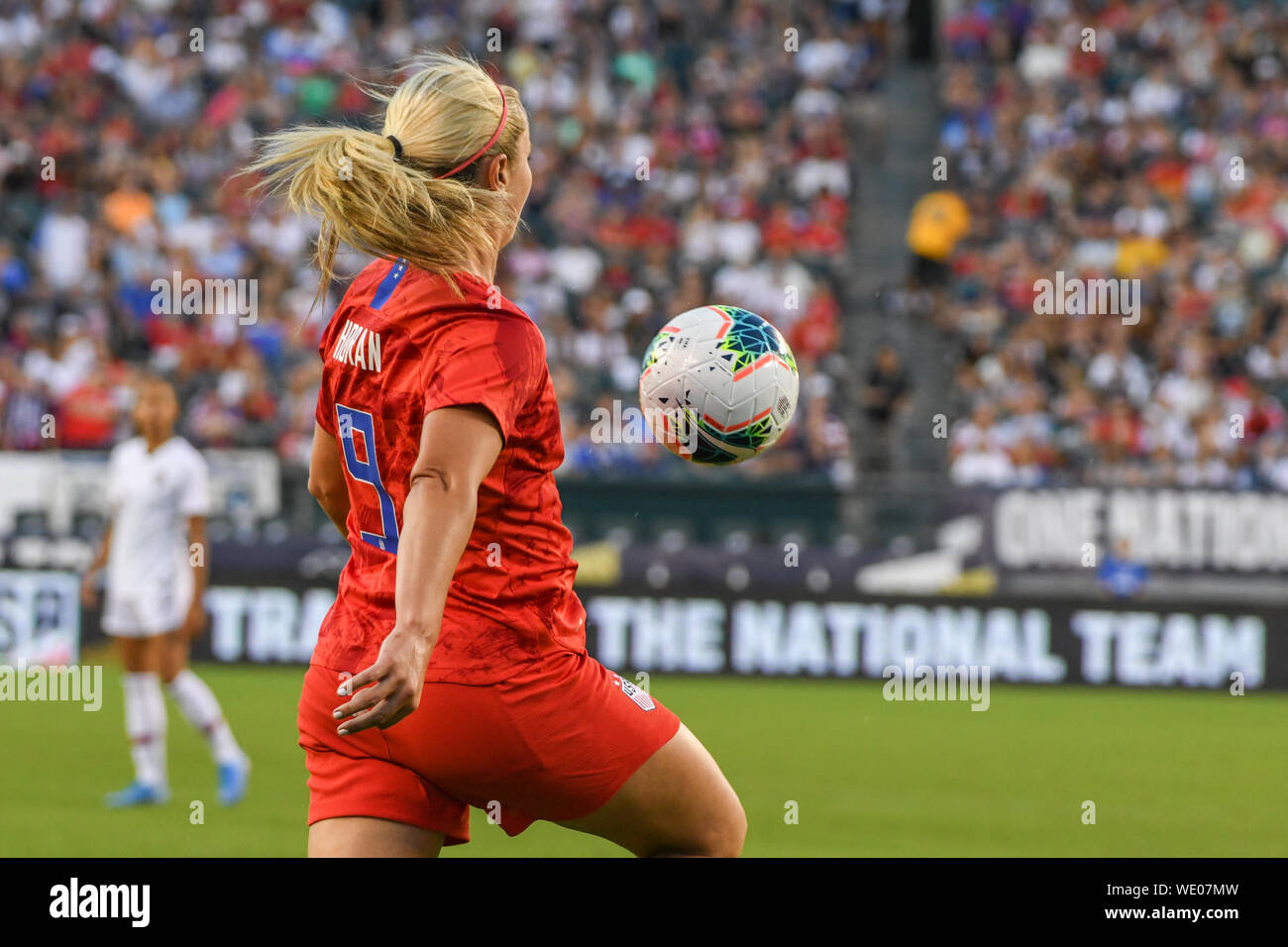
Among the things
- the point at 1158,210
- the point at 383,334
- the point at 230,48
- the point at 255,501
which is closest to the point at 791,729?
the point at 255,501

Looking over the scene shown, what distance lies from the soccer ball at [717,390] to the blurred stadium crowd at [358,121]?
35.5 feet

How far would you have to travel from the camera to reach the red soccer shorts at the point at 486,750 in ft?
10.8

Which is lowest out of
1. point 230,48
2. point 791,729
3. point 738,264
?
point 791,729

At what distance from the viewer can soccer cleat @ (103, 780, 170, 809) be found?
27.2ft

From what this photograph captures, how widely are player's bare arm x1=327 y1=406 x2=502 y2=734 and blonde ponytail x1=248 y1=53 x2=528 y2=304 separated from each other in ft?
1.20

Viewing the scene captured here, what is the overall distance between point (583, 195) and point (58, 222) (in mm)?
5444

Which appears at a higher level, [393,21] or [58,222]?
[393,21]

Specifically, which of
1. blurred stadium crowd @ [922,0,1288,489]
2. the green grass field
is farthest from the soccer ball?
blurred stadium crowd @ [922,0,1288,489]

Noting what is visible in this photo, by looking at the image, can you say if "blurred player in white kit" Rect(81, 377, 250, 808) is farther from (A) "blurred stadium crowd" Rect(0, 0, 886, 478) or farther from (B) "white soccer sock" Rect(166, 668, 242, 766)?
(A) "blurred stadium crowd" Rect(0, 0, 886, 478)

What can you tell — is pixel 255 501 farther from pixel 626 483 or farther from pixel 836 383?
pixel 836 383

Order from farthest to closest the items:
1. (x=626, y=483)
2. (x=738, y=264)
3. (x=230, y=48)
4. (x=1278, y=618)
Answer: (x=230, y=48) → (x=738, y=264) → (x=626, y=483) → (x=1278, y=618)

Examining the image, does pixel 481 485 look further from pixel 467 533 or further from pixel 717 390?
pixel 717 390

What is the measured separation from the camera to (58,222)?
18250 mm

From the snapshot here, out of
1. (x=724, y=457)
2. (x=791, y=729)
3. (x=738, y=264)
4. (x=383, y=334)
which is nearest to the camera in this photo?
(x=383, y=334)
